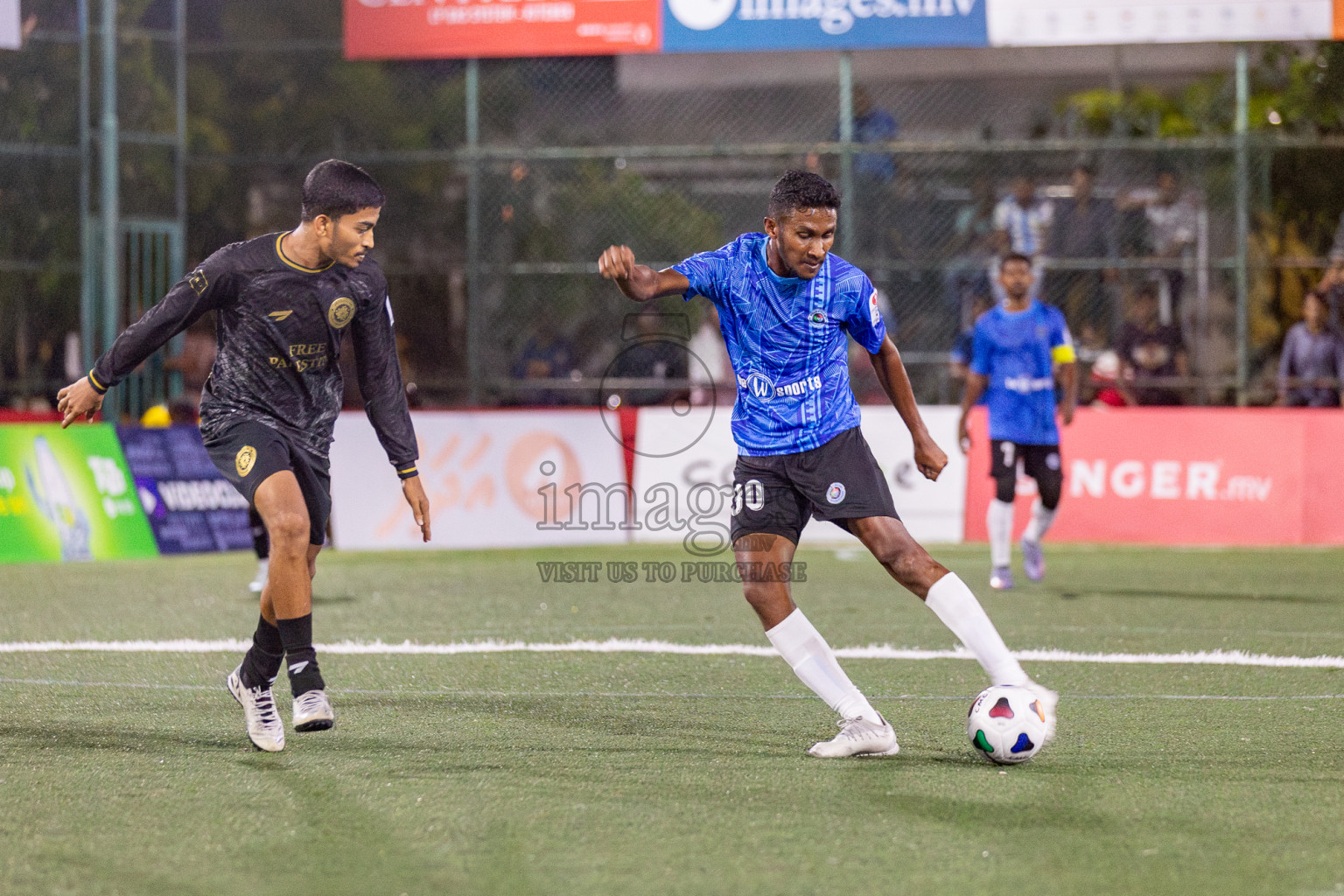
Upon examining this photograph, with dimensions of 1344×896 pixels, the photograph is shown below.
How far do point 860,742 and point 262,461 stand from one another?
225 cm

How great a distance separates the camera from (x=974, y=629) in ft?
17.6

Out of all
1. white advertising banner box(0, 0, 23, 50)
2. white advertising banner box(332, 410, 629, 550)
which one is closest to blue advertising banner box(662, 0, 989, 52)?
white advertising banner box(332, 410, 629, 550)

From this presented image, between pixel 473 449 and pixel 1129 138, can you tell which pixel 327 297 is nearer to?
pixel 473 449

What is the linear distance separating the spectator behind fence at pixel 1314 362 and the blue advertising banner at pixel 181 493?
9.64 meters

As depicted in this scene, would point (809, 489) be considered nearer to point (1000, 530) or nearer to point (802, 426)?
point (802, 426)

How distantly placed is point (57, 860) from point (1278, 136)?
14.1 meters

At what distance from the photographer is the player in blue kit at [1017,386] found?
10812 mm

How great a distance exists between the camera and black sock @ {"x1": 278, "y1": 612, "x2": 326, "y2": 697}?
→ 18.1 ft

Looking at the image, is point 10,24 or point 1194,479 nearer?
point 1194,479

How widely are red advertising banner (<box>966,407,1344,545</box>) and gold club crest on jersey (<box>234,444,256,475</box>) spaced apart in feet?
31.1

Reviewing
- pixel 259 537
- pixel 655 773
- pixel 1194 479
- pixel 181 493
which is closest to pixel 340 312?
pixel 655 773

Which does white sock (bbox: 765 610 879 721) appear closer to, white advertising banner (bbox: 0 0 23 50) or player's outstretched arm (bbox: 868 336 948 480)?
player's outstretched arm (bbox: 868 336 948 480)

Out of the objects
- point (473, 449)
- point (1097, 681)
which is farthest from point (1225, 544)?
point (1097, 681)

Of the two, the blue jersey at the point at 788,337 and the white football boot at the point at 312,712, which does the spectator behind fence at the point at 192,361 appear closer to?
the white football boot at the point at 312,712
